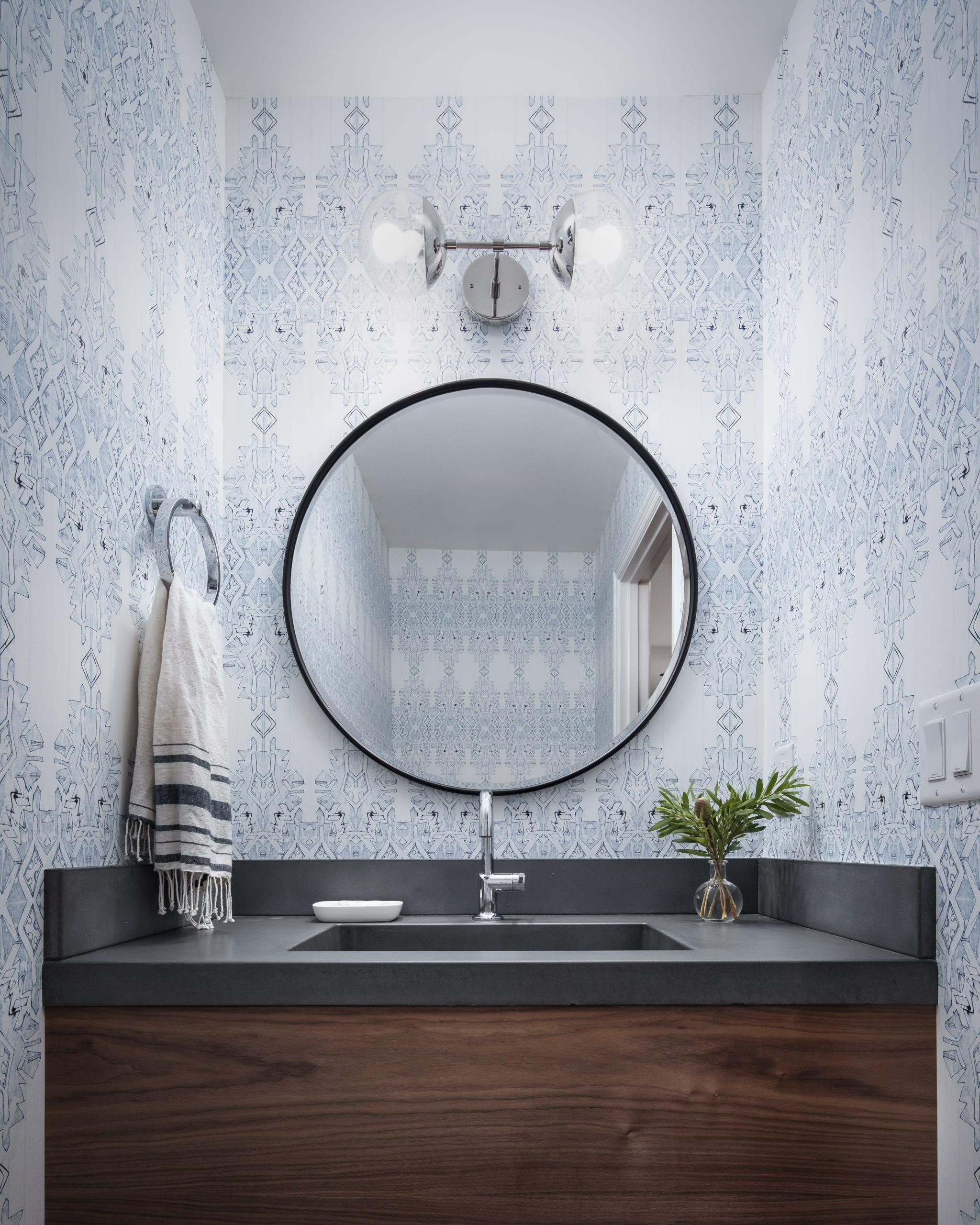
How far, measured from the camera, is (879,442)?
157cm

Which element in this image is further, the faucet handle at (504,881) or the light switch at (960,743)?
the faucet handle at (504,881)

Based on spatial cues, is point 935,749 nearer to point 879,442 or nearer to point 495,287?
point 879,442

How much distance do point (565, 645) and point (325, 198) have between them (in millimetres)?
985

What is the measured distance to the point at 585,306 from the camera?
7.22 ft

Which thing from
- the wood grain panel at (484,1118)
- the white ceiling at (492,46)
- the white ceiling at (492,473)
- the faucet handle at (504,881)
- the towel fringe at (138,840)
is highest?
the white ceiling at (492,46)

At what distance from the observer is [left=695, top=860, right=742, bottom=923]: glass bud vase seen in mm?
1871

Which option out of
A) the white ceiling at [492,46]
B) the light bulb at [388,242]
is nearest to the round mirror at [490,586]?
the light bulb at [388,242]

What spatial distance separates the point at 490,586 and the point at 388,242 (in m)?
0.65

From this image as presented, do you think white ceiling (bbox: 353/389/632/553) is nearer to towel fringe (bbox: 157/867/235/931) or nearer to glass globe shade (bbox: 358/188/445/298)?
glass globe shade (bbox: 358/188/445/298)

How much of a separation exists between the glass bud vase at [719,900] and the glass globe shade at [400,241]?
3.87 ft

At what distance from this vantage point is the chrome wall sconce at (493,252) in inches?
82.1

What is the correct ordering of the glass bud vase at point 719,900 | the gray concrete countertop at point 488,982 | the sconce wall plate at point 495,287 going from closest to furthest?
the gray concrete countertop at point 488,982, the glass bud vase at point 719,900, the sconce wall plate at point 495,287

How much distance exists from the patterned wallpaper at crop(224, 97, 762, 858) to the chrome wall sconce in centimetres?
4

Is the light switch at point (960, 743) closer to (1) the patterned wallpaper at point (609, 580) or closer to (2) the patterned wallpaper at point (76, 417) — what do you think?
(1) the patterned wallpaper at point (609, 580)
